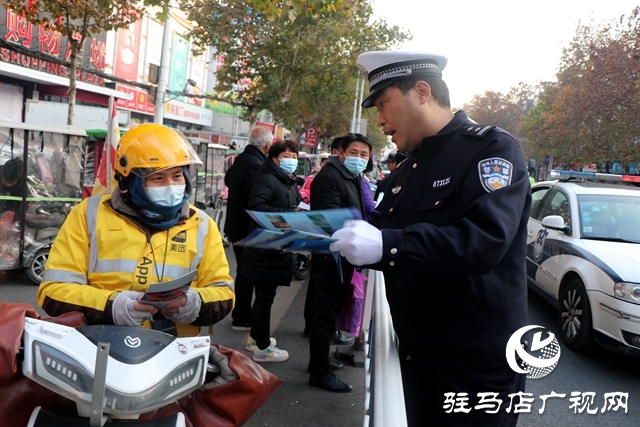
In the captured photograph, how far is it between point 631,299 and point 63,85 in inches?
829

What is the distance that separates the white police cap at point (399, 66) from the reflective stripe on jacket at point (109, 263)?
3.31 ft

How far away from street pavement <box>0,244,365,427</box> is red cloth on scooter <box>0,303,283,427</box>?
2.04m

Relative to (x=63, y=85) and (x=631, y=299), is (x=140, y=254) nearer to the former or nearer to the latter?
(x=631, y=299)

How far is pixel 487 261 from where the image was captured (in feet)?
5.66

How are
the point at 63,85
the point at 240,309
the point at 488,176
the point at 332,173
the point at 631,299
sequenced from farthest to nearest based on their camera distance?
the point at 63,85 → the point at 240,309 → the point at 631,299 → the point at 332,173 → the point at 488,176

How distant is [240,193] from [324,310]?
6.79 ft

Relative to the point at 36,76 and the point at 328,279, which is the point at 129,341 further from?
the point at 36,76

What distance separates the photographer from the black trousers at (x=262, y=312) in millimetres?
4852

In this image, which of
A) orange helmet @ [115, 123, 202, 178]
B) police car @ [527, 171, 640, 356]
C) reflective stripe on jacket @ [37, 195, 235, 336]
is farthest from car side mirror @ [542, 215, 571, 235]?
orange helmet @ [115, 123, 202, 178]

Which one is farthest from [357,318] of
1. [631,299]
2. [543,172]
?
[543,172]

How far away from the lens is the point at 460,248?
1.69 m

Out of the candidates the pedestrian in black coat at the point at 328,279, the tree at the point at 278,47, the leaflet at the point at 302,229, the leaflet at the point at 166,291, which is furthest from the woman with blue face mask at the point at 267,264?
the tree at the point at 278,47

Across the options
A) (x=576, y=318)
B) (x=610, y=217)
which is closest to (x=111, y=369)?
(x=576, y=318)

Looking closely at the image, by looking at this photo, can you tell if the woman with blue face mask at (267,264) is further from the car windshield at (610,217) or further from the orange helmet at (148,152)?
the car windshield at (610,217)
